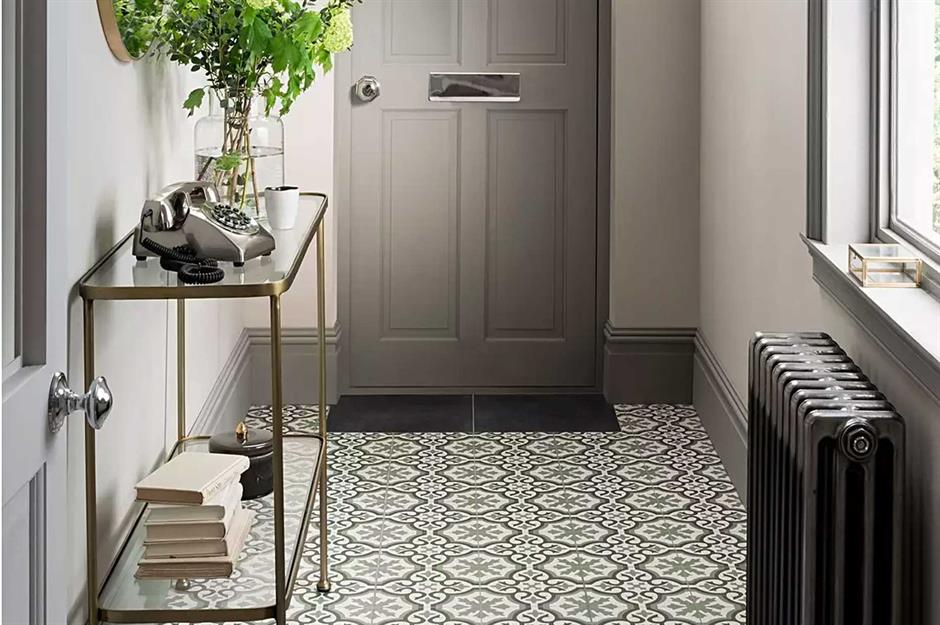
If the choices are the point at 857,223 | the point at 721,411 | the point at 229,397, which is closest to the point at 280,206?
the point at 857,223

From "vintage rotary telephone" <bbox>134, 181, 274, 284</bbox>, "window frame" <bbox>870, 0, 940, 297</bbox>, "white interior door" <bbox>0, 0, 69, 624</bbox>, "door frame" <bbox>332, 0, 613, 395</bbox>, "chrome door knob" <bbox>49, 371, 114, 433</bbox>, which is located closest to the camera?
"white interior door" <bbox>0, 0, 69, 624</bbox>

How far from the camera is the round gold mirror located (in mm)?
2574

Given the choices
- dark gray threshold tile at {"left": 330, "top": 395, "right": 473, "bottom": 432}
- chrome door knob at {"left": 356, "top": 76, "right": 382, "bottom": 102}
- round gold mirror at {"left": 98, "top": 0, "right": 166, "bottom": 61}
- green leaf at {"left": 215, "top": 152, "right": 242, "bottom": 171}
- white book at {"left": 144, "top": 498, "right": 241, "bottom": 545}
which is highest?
chrome door knob at {"left": 356, "top": 76, "right": 382, "bottom": 102}

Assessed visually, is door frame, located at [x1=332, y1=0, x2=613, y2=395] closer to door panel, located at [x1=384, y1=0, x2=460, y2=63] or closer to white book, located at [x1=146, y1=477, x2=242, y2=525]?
door panel, located at [x1=384, y1=0, x2=460, y2=63]

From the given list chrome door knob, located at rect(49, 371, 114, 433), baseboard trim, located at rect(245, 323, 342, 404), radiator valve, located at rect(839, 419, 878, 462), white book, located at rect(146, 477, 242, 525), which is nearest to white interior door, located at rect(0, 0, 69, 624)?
chrome door knob, located at rect(49, 371, 114, 433)

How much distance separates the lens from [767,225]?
3543 millimetres

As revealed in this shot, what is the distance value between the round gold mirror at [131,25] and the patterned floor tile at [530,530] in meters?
1.29

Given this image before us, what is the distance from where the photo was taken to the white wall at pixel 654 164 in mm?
4641

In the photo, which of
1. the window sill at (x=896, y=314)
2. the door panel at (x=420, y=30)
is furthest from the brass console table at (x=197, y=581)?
the door panel at (x=420, y=30)

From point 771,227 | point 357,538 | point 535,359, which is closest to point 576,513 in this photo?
point 357,538

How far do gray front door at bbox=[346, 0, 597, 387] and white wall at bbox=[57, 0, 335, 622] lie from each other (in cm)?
119

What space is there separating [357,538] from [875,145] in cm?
164

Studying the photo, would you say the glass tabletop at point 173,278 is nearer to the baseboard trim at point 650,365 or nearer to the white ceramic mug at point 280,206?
the white ceramic mug at point 280,206

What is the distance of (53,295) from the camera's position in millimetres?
1521
